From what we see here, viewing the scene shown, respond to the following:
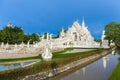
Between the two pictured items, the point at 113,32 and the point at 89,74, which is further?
the point at 113,32

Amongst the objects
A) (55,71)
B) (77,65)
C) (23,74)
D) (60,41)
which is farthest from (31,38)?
(23,74)

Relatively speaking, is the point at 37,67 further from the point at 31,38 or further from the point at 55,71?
the point at 31,38

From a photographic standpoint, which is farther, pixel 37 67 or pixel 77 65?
pixel 77 65

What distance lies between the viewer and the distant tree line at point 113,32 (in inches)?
4358

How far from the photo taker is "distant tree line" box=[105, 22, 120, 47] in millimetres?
110688

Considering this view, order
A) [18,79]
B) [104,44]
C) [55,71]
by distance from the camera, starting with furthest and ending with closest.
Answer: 1. [104,44]
2. [55,71]
3. [18,79]

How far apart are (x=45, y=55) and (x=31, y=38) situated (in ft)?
204

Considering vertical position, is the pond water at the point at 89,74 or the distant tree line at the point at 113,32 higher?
the distant tree line at the point at 113,32

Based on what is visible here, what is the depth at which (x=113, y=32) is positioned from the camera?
11056cm

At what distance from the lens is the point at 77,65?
99.7 feet

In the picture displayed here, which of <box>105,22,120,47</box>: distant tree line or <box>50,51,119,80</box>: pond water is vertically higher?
<box>105,22,120,47</box>: distant tree line

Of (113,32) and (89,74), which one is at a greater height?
(113,32)

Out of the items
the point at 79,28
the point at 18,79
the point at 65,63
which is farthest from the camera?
the point at 79,28

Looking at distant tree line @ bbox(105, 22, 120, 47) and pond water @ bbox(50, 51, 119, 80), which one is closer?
pond water @ bbox(50, 51, 119, 80)
